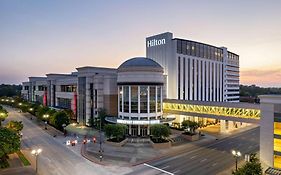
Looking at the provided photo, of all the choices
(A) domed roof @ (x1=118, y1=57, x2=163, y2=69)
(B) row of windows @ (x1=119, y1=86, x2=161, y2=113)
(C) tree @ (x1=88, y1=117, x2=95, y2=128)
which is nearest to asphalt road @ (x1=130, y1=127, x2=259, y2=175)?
(B) row of windows @ (x1=119, y1=86, x2=161, y2=113)

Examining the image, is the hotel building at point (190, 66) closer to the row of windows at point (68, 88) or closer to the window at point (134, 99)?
the window at point (134, 99)

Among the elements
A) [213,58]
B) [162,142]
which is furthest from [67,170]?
[213,58]

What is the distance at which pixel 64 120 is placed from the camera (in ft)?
206

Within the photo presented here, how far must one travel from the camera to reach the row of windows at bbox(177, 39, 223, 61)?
74775mm

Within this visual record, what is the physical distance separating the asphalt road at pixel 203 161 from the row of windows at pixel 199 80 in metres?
25.8

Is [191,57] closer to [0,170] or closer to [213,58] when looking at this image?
[213,58]

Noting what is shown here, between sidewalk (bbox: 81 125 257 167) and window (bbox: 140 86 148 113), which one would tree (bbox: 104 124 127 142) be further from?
window (bbox: 140 86 148 113)

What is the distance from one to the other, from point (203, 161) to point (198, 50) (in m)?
50.7

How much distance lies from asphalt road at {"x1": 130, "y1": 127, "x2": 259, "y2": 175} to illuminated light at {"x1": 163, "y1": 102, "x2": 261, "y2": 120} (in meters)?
7.54

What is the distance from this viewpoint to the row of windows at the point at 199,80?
245 feet

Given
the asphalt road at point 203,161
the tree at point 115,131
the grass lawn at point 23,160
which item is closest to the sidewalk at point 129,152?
the asphalt road at point 203,161

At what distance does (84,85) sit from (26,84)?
3660 inches

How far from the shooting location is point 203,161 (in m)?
39.1

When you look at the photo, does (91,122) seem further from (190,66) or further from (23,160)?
(190,66)
